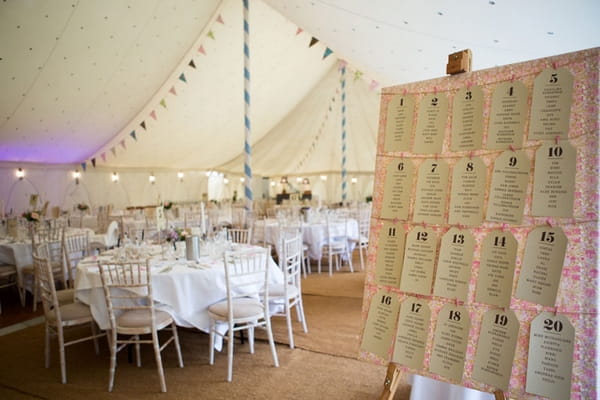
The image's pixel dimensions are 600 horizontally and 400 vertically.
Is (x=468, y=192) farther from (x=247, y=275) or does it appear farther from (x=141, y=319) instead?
(x=141, y=319)

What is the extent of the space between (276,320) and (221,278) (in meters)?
1.27

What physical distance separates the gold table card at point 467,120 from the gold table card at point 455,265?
31 cm

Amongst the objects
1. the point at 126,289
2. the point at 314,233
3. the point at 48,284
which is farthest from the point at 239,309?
the point at 314,233

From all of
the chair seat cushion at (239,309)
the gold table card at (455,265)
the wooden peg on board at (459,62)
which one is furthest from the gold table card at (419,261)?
the chair seat cushion at (239,309)

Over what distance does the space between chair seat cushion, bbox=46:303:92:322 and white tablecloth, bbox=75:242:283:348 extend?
2.6 inches

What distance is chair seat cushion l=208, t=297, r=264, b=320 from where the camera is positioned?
3.07 m

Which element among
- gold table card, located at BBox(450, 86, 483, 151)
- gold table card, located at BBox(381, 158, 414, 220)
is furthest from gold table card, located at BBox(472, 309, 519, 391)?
gold table card, located at BBox(450, 86, 483, 151)

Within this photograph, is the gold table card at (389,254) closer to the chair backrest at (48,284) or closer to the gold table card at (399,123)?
the gold table card at (399,123)

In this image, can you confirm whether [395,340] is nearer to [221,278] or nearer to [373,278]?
[373,278]

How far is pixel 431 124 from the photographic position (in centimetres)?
141

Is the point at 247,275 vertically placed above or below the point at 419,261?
below

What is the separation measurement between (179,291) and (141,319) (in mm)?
357

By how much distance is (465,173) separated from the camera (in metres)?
1.31

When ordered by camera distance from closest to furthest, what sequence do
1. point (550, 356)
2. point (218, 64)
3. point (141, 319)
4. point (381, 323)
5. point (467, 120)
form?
point (550, 356) < point (467, 120) < point (381, 323) < point (141, 319) < point (218, 64)
